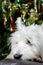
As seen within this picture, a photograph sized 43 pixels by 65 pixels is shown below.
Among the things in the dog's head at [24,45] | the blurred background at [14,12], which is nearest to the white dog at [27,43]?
the dog's head at [24,45]

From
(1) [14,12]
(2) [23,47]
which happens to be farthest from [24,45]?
(1) [14,12]

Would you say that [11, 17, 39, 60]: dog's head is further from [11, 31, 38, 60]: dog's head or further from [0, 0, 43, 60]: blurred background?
[0, 0, 43, 60]: blurred background

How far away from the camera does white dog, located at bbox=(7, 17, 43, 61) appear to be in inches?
91.6

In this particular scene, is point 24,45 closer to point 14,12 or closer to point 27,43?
point 27,43

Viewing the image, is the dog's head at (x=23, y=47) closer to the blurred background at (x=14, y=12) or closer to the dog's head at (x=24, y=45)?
the dog's head at (x=24, y=45)

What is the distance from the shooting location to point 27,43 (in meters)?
2.53

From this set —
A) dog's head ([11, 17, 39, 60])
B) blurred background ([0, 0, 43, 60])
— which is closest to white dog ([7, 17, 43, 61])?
dog's head ([11, 17, 39, 60])

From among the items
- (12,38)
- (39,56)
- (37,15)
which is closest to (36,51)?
(39,56)

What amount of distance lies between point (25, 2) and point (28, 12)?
213mm

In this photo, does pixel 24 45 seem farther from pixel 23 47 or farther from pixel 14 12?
pixel 14 12

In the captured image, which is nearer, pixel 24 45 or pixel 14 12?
pixel 24 45

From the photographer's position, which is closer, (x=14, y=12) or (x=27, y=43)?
(x=27, y=43)

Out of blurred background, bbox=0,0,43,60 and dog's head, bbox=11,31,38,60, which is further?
blurred background, bbox=0,0,43,60

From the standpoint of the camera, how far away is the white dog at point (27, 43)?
2.33 m
